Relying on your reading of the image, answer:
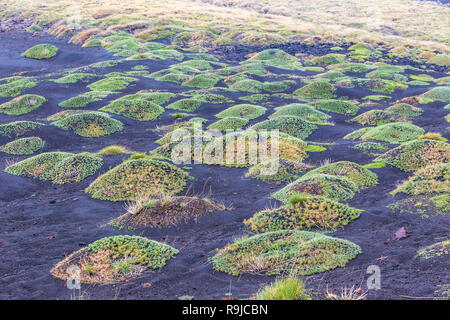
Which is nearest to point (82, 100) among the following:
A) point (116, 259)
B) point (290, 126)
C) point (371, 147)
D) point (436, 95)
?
point (290, 126)

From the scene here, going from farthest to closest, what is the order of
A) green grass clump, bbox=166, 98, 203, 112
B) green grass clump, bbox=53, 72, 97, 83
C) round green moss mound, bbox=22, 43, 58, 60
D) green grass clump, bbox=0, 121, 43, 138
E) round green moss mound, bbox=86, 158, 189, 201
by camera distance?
round green moss mound, bbox=22, 43, 58, 60, green grass clump, bbox=53, 72, 97, 83, green grass clump, bbox=166, 98, 203, 112, green grass clump, bbox=0, 121, 43, 138, round green moss mound, bbox=86, 158, 189, 201

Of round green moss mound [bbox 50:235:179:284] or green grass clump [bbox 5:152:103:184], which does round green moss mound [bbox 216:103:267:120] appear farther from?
round green moss mound [bbox 50:235:179:284]

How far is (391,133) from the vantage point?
69.4 ft

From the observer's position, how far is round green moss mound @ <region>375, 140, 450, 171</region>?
50.1 feet

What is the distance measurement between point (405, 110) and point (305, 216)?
20268mm

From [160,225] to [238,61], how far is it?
41262 millimetres

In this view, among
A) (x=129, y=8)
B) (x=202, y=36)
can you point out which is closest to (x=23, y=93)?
(x=202, y=36)

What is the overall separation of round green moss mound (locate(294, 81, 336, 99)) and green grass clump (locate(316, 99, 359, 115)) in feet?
10.6

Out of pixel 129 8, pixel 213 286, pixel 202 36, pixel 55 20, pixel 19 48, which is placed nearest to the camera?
pixel 213 286

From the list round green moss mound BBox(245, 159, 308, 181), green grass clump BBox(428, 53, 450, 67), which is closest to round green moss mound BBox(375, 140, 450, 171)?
round green moss mound BBox(245, 159, 308, 181)

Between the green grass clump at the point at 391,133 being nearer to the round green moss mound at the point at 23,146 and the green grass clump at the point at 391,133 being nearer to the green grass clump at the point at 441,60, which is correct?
the round green moss mound at the point at 23,146

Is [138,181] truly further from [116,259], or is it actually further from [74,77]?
[74,77]

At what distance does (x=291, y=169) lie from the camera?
16094 mm

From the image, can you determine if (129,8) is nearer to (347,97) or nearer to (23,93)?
(23,93)
